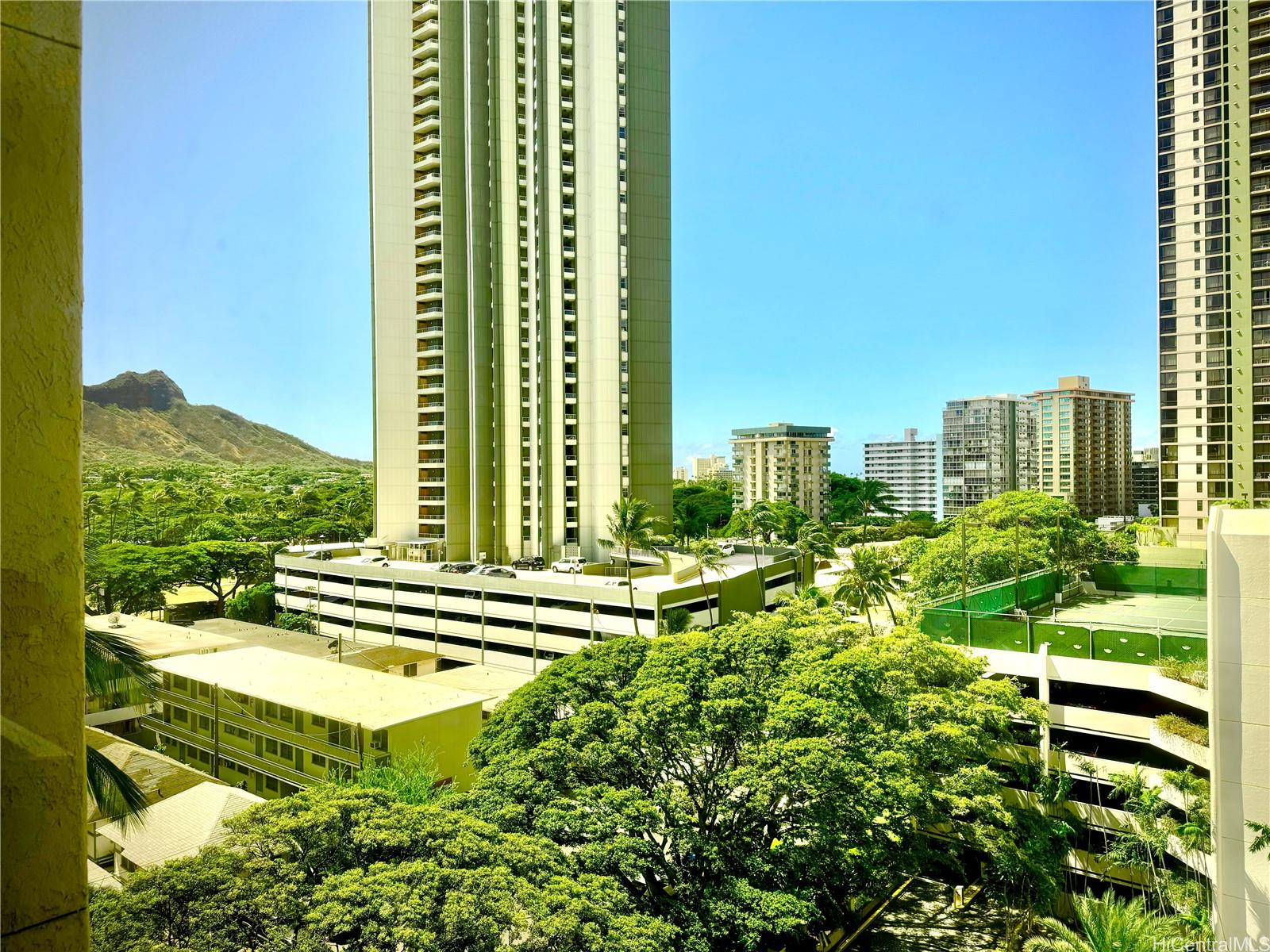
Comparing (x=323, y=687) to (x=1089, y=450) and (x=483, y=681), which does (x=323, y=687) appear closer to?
(x=483, y=681)

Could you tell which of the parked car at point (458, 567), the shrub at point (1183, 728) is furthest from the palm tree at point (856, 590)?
the parked car at point (458, 567)

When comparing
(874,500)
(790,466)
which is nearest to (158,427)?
(874,500)

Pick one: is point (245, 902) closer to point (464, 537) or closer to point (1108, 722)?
point (1108, 722)

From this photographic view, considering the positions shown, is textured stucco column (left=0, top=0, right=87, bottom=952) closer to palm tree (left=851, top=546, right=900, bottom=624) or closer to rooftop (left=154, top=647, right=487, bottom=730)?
rooftop (left=154, top=647, right=487, bottom=730)

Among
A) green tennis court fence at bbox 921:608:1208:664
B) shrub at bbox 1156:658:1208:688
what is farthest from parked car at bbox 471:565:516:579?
shrub at bbox 1156:658:1208:688

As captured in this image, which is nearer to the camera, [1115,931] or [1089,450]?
[1115,931]

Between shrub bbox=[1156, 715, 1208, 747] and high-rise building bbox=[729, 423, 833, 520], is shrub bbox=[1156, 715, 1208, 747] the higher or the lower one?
the lower one

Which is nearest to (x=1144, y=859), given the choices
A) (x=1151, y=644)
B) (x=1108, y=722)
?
(x=1108, y=722)
